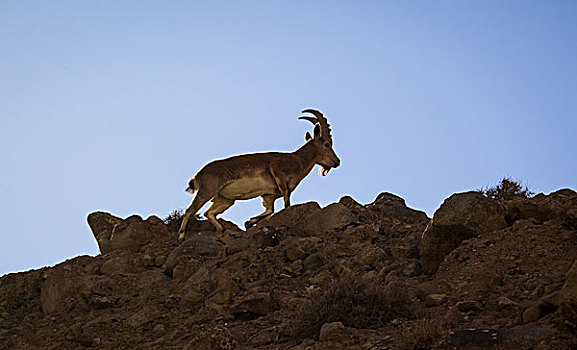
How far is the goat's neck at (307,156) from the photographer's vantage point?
17.8 meters

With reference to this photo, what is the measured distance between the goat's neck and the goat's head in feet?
0.40

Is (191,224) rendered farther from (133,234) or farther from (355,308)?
(355,308)

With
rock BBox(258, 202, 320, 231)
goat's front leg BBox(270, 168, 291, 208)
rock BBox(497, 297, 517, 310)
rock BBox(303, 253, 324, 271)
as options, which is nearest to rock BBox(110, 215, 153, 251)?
rock BBox(258, 202, 320, 231)

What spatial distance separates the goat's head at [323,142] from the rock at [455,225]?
25.3 feet

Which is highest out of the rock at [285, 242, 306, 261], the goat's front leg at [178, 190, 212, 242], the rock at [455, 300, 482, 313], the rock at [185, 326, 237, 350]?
the goat's front leg at [178, 190, 212, 242]

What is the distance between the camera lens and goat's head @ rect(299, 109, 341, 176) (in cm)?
1839

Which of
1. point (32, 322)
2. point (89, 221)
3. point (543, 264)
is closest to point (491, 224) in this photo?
point (543, 264)

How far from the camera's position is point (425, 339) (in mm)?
7512

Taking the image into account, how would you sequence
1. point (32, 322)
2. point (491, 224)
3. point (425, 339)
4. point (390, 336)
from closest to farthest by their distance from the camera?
point (425, 339)
point (390, 336)
point (491, 224)
point (32, 322)

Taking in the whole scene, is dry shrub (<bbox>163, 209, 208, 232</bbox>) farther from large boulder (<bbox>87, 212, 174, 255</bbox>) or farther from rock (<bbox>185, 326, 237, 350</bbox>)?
rock (<bbox>185, 326, 237, 350</bbox>)

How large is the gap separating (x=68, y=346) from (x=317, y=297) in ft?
13.1

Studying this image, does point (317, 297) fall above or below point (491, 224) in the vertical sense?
below

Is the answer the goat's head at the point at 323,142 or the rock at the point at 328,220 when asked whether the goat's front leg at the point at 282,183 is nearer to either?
the goat's head at the point at 323,142

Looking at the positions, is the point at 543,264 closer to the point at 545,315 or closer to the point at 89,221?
the point at 545,315
